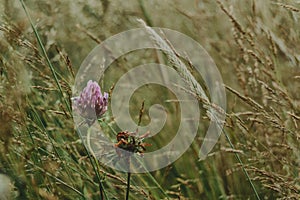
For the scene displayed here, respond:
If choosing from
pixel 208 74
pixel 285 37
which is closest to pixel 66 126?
pixel 208 74

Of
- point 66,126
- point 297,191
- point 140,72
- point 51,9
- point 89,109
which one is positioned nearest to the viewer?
point 89,109

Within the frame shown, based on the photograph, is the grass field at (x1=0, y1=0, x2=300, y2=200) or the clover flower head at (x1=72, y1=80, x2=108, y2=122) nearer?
the clover flower head at (x1=72, y1=80, x2=108, y2=122)

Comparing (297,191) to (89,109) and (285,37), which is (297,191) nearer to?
(89,109)

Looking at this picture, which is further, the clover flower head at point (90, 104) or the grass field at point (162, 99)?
the grass field at point (162, 99)

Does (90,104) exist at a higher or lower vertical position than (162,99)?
higher

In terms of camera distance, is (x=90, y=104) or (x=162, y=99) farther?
(x=162, y=99)

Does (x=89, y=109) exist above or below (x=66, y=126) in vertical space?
above

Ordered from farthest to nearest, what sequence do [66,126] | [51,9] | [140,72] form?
[140,72] < [51,9] < [66,126]

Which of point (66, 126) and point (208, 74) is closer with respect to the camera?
point (66, 126)
